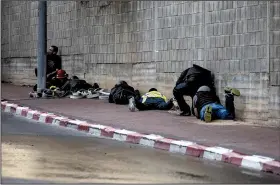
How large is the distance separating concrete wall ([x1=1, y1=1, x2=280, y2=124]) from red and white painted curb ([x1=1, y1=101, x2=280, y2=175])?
2388 mm

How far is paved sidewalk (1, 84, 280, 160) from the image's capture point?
303 inches

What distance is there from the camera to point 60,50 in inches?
659

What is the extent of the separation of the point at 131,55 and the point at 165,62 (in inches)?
61.6

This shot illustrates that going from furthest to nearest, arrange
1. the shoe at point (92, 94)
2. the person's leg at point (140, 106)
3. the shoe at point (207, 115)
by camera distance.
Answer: the shoe at point (92, 94) → the person's leg at point (140, 106) → the shoe at point (207, 115)

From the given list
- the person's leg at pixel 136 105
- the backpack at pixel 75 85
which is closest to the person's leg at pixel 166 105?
the person's leg at pixel 136 105

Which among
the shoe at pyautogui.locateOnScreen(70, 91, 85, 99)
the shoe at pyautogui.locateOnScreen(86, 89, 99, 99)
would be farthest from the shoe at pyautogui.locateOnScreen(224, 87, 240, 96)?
the shoe at pyautogui.locateOnScreen(70, 91, 85, 99)

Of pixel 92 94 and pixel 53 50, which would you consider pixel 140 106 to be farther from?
pixel 53 50

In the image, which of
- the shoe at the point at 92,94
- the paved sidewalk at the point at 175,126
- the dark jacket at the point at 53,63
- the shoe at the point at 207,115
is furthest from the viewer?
the dark jacket at the point at 53,63

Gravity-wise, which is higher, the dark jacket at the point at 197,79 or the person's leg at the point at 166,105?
the dark jacket at the point at 197,79

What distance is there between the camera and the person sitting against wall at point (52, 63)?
51.3ft

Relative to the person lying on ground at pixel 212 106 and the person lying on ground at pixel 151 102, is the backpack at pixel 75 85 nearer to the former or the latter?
the person lying on ground at pixel 151 102

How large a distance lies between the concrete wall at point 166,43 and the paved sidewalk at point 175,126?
954 mm

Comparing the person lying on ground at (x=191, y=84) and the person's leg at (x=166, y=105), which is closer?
the person lying on ground at (x=191, y=84)

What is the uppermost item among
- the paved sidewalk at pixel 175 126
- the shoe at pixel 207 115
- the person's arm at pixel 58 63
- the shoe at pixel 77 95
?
the person's arm at pixel 58 63
